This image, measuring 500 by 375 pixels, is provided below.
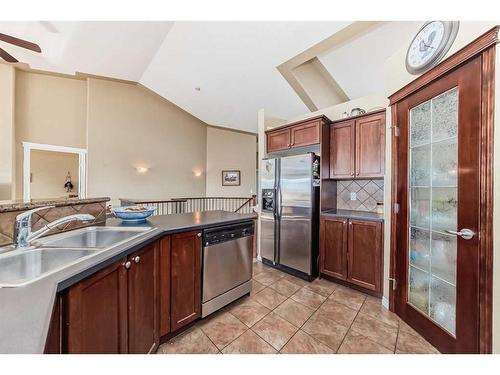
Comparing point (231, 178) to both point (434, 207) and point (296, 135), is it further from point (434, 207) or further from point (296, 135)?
point (434, 207)

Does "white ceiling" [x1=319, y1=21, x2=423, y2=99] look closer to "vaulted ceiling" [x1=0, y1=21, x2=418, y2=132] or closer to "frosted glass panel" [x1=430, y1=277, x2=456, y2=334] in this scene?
"vaulted ceiling" [x1=0, y1=21, x2=418, y2=132]

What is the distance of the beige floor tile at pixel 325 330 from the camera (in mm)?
1621

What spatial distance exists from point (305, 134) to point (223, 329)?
2466 mm

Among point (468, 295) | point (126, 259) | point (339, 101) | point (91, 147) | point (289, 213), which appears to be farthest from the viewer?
point (91, 147)

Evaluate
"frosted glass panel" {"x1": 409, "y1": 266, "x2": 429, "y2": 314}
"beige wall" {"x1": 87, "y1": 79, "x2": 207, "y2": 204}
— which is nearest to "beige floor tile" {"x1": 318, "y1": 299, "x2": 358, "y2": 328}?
"frosted glass panel" {"x1": 409, "y1": 266, "x2": 429, "y2": 314}

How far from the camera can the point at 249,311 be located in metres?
2.01

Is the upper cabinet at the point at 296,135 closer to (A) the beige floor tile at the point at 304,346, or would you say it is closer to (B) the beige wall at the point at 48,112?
(A) the beige floor tile at the point at 304,346

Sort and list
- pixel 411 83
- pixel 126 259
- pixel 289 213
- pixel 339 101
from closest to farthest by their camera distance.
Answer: pixel 126 259
pixel 411 83
pixel 289 213
pixel 339 101

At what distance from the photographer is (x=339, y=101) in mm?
3943

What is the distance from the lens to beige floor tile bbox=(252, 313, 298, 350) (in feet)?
5.31
